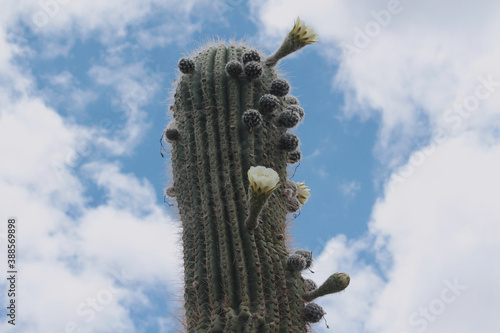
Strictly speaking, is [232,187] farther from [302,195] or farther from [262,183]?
[302,195]

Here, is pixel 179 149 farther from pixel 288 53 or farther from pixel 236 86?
pixel 288 53

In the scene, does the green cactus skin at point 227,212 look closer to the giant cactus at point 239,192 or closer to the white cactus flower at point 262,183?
the giant cactus at point 239,192

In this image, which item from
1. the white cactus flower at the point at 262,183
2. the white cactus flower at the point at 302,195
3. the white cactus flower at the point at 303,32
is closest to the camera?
the white cactus flower at the point at 262,183

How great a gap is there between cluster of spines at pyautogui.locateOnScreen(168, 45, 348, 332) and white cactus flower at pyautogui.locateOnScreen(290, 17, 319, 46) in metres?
0.56

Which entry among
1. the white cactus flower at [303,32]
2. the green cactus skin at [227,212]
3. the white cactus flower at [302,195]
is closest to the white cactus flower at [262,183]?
the green cactus skin at [227,212]

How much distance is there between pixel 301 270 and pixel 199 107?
7.32 feet

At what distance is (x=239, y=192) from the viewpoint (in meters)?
5.08

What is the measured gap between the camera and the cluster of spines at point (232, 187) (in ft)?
15.1

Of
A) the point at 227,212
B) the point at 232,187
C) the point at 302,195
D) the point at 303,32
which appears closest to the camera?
the point at 227,212

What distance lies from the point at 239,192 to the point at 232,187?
0.30ft

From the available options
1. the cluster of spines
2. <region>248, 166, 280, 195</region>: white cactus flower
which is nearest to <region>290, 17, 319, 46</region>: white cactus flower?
the cluster of spines

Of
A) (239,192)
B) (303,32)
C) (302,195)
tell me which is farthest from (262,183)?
(303,32)

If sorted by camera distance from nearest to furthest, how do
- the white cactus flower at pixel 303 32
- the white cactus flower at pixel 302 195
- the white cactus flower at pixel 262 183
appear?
the white cactus flower at pixel 262 183 < the white cactus flower at pixel 303 32 < the white cactus flower at pixel 302 195

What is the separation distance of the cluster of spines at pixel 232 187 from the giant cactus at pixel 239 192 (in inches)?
0.4
